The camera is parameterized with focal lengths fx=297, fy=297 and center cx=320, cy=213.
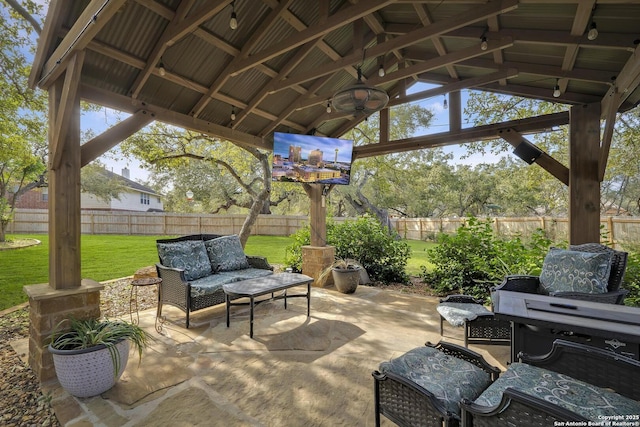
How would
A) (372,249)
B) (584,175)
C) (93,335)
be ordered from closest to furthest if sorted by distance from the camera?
(93,335) < (584,175) < (372,249)

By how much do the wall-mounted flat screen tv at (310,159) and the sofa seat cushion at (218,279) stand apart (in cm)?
166

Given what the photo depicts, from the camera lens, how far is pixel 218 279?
396cm

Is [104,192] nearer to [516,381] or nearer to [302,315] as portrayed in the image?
[302,315]

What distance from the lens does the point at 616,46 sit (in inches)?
113

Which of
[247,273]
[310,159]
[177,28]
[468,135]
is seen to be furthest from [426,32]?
[247,273]

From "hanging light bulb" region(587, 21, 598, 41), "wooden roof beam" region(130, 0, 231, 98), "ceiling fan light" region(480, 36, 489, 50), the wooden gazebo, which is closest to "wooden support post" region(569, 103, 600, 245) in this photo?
the wooden gazebo

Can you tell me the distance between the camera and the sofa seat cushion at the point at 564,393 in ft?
4.19

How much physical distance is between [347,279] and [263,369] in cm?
270

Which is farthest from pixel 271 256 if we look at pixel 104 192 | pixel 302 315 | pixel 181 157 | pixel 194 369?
pixel 104 192

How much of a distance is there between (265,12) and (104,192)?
68.1ft

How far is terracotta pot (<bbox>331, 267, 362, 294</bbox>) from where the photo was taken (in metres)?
5.19

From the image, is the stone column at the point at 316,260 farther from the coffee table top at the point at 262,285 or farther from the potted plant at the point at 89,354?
the potted plant at the point at 89,354

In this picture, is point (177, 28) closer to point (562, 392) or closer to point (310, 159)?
point (310, 159)

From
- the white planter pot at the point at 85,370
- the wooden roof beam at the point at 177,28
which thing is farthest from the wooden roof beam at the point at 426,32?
the white planter pot at the point at 85,370
